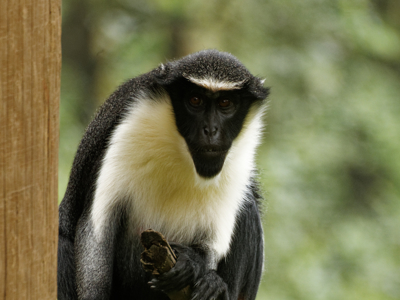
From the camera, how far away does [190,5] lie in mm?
8062

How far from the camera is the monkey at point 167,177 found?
3.55m

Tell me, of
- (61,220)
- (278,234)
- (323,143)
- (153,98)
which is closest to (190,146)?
(153,98)

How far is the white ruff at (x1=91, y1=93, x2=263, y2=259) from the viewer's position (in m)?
3.67

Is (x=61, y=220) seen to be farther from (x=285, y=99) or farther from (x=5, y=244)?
(x=285, y=99)

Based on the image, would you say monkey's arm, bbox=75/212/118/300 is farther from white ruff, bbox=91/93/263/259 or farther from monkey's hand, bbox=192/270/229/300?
monkey's hand, bbox=192/270/229/300

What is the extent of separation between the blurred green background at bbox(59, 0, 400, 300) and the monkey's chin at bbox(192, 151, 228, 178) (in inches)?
155

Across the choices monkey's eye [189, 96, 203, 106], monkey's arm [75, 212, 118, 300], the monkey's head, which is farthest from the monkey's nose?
monkey's arm [75, 212, 118, 300]

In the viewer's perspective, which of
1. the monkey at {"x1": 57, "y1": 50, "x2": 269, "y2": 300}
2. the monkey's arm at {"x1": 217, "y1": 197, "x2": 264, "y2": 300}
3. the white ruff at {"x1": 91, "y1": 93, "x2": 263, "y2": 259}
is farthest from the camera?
the monkey's arm at {"x1": 217, "y1": 197, "x2": 264, "y2": 300}

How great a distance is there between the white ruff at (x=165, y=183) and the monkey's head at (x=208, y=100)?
10 centimetres

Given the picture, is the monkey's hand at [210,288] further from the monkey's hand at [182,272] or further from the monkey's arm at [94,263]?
the monkey's arm at [94,263]

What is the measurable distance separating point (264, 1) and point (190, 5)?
131 centimetres

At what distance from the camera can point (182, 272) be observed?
134 inches

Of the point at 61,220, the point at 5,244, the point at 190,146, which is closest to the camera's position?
the point at 5,244

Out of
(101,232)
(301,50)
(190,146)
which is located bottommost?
(101,232)
